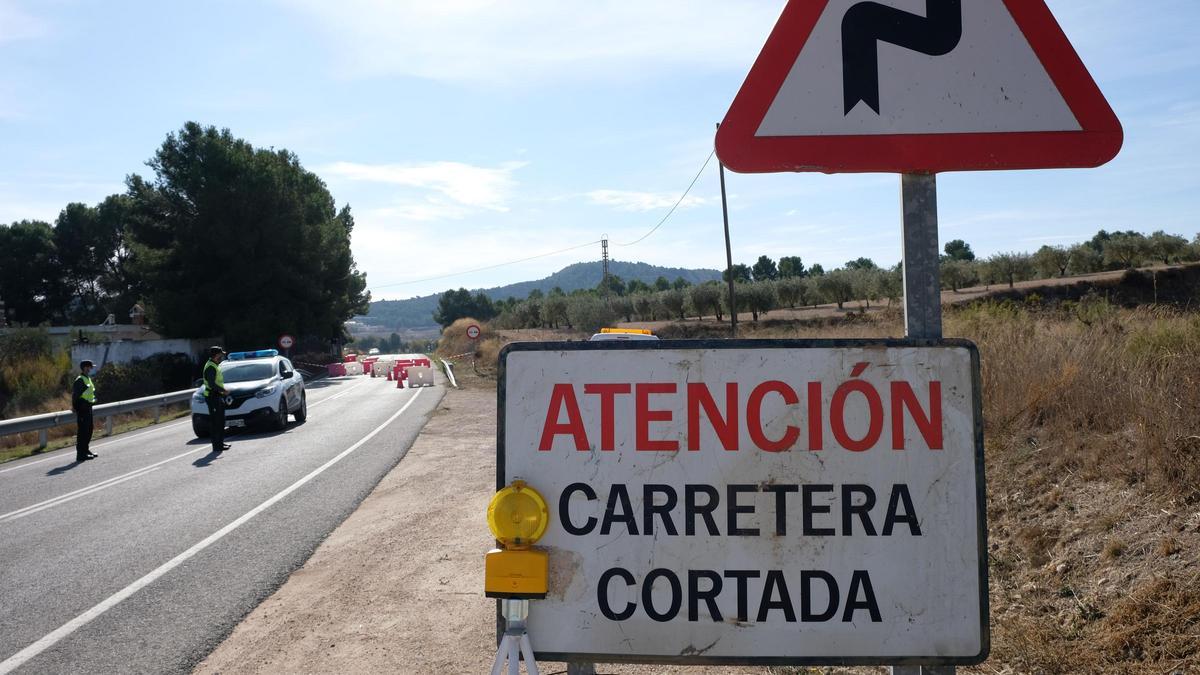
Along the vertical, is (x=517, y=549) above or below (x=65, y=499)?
above

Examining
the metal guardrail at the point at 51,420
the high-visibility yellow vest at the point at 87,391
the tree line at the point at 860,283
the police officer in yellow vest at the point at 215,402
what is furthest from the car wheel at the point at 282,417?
the tree line at the point at 860,283

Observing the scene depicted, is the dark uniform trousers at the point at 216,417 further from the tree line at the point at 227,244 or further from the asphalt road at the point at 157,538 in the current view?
the tree line at the point at 227,244

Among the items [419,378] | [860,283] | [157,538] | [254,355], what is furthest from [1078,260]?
[157,538]

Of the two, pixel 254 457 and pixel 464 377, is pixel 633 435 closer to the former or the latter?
pixel 254 457

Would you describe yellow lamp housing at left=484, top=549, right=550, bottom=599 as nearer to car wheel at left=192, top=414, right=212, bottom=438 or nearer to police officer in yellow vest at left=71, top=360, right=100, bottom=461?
police officer in yellow vest at left=71, top=360, right=100, bottom=461

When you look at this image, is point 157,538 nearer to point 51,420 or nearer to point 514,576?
point 514,576

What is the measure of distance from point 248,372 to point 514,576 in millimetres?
19254

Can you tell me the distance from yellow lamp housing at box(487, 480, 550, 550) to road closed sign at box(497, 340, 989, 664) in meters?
0.08

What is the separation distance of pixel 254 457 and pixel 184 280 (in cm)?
3898

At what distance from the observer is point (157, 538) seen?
807 cm

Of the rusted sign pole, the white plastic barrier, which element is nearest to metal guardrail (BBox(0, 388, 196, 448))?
the white plastic barrier

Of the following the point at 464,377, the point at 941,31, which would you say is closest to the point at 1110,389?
the point at 941,31

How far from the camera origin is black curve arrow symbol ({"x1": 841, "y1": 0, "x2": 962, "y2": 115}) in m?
2.28

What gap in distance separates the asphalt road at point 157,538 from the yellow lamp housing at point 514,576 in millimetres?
3567
